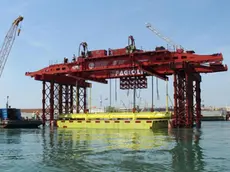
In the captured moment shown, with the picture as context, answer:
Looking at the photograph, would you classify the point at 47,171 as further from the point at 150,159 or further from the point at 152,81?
the point at 152,81

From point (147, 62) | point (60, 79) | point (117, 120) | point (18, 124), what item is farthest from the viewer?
point (60, 79)

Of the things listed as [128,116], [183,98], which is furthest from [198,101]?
[128,116]

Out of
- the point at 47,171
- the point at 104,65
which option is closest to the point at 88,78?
the point at 104,65

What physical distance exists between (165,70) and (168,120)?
390 inches

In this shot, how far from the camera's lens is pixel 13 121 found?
243 feet

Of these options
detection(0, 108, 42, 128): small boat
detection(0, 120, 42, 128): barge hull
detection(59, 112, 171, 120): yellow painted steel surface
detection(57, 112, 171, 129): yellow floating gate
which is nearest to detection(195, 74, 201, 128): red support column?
detection(59, 112, 171, 120): yellow painted steel surface

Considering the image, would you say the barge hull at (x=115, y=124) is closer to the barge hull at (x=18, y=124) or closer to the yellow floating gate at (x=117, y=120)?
the yellow floating gate at (x=117, y=120)

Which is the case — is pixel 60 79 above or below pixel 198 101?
above

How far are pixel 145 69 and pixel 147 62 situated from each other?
1423 millimetres

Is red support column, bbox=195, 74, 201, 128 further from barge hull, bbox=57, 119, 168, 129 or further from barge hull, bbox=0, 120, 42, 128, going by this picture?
barge hull, bbox=0, 120, 42, 128

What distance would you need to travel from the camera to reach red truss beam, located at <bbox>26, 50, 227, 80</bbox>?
198ft

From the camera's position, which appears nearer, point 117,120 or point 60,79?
point 117,120

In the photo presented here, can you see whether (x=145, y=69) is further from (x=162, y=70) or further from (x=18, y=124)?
(x=18, y=124)

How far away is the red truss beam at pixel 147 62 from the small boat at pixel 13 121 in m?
13.9
